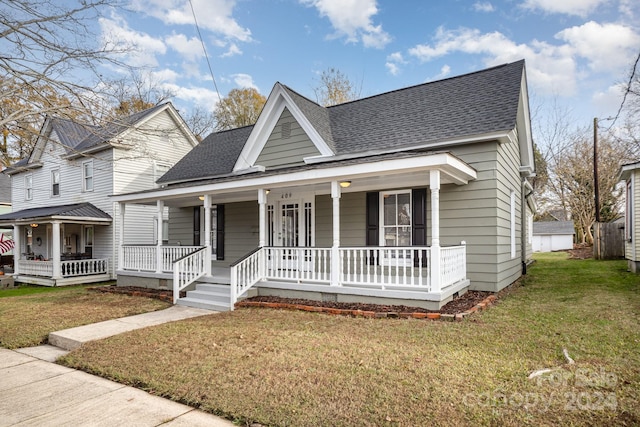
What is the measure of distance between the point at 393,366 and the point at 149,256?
9.36 metres

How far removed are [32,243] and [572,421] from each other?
81.4 ft

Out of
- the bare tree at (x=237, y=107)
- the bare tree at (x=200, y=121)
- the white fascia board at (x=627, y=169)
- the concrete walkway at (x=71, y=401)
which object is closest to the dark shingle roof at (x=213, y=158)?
the concrete walkway at (x=71, y=401)

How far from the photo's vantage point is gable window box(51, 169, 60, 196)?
1842 centimetres

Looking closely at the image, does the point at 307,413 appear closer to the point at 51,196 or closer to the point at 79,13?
the point at 79,13

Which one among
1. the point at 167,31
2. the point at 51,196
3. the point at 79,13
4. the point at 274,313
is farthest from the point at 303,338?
the point at 51,196

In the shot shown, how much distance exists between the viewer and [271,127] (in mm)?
11109

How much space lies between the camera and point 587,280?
10617 mm

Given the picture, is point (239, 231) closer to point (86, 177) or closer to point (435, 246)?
point (435, 246)

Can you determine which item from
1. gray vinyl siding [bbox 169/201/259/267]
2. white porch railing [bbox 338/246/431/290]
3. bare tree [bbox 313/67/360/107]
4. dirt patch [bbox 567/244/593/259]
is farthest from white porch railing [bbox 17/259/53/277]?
dirt patch [bbox 567/244/593/259]

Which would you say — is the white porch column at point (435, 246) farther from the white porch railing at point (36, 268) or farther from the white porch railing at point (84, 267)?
the white porch railing at point (36, 268)

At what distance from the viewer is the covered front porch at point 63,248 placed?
14355 millimetres

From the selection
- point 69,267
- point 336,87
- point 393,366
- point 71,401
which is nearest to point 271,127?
point 393,366

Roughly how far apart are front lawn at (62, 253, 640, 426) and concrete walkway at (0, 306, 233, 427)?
15 centimetres

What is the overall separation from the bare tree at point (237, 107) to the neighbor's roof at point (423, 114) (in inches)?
641
